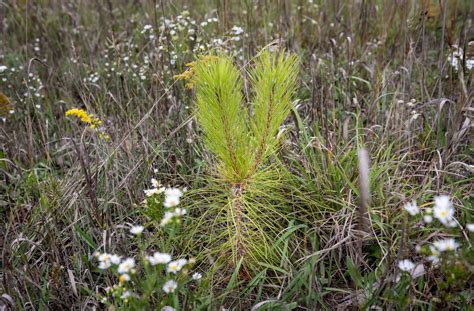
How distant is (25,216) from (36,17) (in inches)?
98.3

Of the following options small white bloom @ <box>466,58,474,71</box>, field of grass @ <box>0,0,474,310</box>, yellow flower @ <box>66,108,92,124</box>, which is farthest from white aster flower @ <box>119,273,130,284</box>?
small white bloom @ <box>466,58,474,71</box>

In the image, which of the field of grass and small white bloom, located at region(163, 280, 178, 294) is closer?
small white bloom, located at region(163, 280, 178, 294)

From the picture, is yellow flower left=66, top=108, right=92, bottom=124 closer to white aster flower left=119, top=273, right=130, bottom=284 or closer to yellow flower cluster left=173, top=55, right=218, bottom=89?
yellow flower cluster left=173, top=55, right=218, bottom=89

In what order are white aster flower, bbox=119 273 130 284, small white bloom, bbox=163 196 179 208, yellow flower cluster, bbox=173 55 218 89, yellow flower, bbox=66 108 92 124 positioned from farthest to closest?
yellow flower, bbox=66 108 92 124
yellow flower cluster, bbox=173 55 218 89
small white bloom, bbox=163 196 179 208
white aster flower, bbox=119 273 130 284

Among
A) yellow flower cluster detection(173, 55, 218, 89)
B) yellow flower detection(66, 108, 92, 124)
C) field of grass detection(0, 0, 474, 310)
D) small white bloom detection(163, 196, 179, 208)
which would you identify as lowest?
field of grass detection(0, 0, 474, 310)

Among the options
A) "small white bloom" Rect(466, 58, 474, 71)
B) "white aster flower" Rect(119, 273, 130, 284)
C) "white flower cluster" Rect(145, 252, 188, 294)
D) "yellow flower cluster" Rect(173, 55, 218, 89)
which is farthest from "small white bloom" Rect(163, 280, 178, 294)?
"small white bloom" Rect(466, 58, 474, 71)

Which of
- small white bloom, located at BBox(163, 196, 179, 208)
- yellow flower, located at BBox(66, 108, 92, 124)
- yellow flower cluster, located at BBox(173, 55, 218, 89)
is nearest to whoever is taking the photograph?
small white bloom, located at BBox(163, 196, 179, 208)

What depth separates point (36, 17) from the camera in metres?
4.09

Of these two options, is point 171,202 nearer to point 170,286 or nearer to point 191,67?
point 170,286

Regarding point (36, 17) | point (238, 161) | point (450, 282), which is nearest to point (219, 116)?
point (238, 161)

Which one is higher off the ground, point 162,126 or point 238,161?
point 238,161

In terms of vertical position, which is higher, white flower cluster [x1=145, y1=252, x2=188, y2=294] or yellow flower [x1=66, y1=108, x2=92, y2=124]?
yellow flower [x1=66, y1=108, x2=92, y2=124]

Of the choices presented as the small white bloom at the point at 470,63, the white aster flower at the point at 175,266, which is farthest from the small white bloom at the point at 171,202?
the small white bloom at the point at 470,63

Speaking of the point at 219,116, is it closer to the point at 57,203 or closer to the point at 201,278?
the point at 201,278
